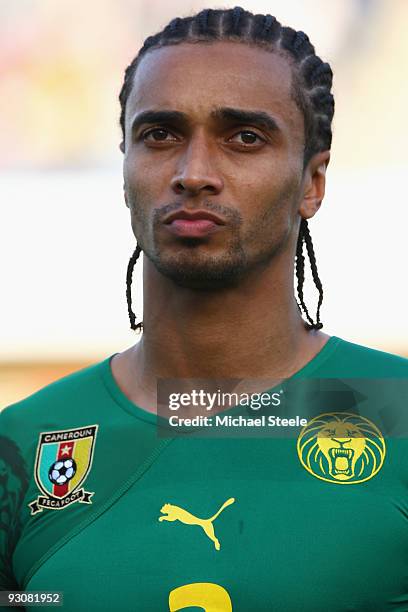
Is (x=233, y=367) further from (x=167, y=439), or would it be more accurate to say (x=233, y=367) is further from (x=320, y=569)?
(x=320, y=569)

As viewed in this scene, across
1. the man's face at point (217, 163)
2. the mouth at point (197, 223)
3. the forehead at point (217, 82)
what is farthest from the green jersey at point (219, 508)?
the forehead at point (217, 82)

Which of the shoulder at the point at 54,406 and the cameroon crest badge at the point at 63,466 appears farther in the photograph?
the shoulder at the point at 54,406

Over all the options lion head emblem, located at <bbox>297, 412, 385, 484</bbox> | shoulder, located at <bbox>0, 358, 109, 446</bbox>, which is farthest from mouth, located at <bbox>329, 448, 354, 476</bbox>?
shoulder, located at <bbox>0, 358, 109, 446</bbox>

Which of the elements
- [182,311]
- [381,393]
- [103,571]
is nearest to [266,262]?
[182,311]

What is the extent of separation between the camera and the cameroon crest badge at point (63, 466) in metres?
4.44

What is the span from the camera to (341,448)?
432 centimetres

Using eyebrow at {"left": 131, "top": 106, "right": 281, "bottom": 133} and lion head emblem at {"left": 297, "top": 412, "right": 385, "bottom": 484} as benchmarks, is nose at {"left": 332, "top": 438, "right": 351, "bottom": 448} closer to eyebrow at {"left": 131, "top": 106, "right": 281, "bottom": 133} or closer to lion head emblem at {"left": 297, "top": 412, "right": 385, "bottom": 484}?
lion head emblem at {"left": 297, "top": 412, "right": 385, "bottom": 484}

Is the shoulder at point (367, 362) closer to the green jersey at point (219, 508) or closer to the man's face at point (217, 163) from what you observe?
the green jersey at point (219, 508)

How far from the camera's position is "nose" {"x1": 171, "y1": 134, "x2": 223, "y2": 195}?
409 cm

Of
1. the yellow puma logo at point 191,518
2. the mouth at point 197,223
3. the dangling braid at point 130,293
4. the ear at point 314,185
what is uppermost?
the ear at point 314,185

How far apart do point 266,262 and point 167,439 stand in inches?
30.5

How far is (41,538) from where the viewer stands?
4.37 metres

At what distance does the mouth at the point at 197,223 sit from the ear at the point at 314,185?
1.89 ft

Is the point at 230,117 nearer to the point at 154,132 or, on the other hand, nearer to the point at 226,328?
the point at 154,132
